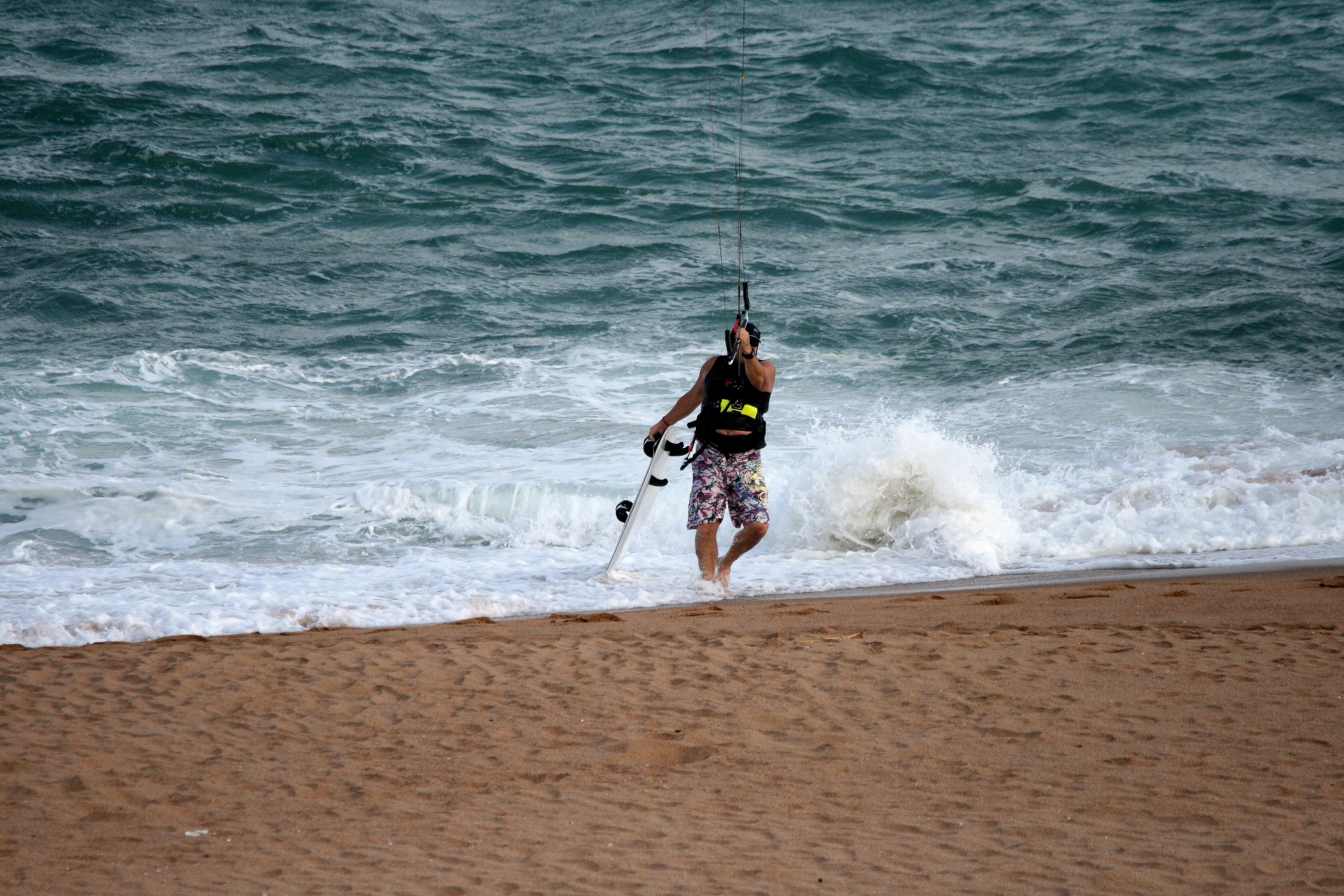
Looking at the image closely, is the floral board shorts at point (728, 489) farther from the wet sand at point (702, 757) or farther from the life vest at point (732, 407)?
the wet sand at point (702, 757)

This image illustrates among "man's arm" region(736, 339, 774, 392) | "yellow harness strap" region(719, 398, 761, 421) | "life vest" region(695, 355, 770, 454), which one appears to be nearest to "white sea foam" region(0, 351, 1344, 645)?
"life vest" region(695, 355, 770, 454)

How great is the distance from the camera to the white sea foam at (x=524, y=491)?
592 centimetres

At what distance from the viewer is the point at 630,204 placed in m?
14.7

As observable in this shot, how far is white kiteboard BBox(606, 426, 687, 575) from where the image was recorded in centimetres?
578

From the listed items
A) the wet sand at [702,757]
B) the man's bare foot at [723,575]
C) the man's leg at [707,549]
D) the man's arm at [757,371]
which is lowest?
the wet sand at [702,757]

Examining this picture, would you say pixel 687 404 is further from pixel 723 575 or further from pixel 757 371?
→ pixel 723 575

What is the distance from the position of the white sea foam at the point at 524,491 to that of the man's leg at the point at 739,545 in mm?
207

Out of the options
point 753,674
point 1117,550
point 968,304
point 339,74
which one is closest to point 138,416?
point 753,674

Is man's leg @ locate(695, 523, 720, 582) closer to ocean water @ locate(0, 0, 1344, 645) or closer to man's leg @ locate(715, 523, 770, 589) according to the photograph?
man's leg @ locate(715, 523, 770, 589)

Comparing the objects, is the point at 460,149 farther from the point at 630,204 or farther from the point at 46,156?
the point at 46,156

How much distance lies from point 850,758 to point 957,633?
132 cm

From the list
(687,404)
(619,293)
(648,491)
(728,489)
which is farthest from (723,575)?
(619,293)

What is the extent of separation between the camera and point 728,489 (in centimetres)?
562

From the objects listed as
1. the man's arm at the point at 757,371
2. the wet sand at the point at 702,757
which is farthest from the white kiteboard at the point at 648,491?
the wet sand at the point at 702,757
